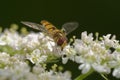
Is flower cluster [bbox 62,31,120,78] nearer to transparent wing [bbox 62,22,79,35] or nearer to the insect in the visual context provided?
the insect

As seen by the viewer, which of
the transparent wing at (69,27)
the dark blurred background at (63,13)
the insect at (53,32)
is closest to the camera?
the insect at (53,32)

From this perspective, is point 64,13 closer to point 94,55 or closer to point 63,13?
point 63,13

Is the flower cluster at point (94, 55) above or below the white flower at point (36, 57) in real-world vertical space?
below

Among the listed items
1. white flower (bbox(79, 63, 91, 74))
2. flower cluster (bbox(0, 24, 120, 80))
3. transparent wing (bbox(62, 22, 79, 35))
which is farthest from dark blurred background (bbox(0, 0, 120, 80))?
white flower (bbox(79, 63, 91, 74))

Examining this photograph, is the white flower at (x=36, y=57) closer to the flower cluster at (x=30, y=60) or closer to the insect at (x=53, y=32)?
the flower cluster at (x=30, y=60)

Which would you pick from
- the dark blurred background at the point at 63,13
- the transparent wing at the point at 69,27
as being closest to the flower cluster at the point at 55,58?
the transparent wing at the point at 69,27

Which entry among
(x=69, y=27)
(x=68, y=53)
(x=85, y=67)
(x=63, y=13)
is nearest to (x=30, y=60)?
(x=68, y=53)

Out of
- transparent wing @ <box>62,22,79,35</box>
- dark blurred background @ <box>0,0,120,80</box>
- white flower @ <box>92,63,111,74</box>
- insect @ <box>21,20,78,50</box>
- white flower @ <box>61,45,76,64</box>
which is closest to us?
white flower @ <box>92,63,111,74</box>
